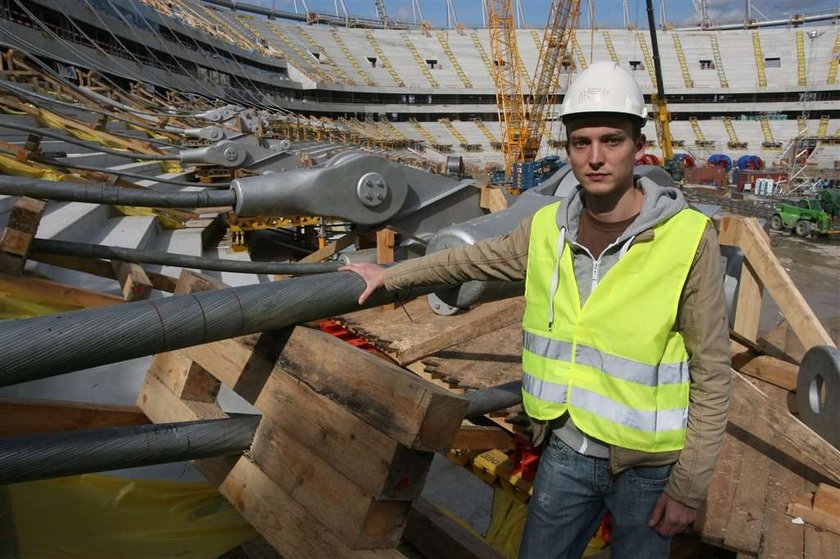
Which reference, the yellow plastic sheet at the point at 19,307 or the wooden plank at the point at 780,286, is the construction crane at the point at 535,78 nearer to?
the wooden plank at the point at 780,286

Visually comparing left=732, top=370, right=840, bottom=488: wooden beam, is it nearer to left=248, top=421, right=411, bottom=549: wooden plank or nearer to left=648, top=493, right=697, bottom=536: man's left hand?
left=648, top=493, right=697, bottom=536: man's left hand

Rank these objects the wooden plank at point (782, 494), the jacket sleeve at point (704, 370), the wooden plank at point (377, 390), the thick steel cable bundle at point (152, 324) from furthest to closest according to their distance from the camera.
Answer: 1. the wooden plank at point (782, 494)
2. the jacket sleeve at point (704, 370)
3. the wooden plank at point (377, 390)
4. the thick steel cable bundle at point (152, 324)

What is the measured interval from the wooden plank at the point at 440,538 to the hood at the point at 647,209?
143cm

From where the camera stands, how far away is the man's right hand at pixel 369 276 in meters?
1.60

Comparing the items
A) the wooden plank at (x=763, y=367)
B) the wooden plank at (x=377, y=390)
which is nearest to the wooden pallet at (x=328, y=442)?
the wooden plank at (x=377, y=390)

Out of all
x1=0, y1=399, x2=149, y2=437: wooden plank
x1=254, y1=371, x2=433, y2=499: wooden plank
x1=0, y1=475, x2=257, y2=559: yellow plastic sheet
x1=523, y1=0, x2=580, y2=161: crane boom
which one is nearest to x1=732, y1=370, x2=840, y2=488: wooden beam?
x1=254, y1=371, x2=433, y2=499: wooden plank

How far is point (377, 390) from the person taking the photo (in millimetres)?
1402

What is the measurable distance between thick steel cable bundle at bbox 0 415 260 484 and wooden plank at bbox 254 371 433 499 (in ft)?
0.56

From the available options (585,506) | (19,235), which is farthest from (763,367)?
(19,235)

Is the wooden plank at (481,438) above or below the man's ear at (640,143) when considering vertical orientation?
below

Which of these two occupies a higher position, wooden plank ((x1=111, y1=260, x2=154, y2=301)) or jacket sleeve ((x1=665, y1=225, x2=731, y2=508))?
jacket sleeve ((x1=665, y1=225, x2=731, y2=508))

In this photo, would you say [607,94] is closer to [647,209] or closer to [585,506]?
[647,209]

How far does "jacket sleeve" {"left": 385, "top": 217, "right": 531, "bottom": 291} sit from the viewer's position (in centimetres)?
179

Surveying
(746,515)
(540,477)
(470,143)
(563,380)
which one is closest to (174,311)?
(563,380)
